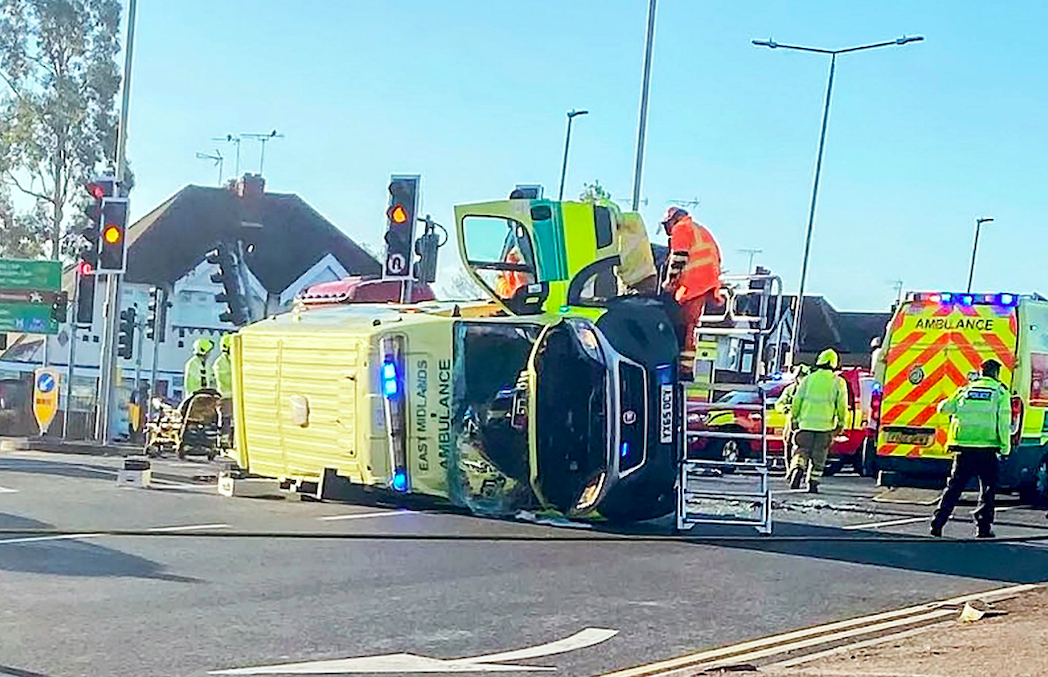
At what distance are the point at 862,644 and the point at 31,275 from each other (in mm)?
32443

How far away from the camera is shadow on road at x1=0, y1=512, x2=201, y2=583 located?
10.5m

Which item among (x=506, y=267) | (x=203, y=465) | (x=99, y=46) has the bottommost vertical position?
(x=203, y=465)

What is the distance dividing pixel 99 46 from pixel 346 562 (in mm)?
40394

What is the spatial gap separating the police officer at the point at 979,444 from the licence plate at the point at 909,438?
16.4ft

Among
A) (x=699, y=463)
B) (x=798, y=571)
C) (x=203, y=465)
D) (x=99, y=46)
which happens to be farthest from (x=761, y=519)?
(x=99, y=46)

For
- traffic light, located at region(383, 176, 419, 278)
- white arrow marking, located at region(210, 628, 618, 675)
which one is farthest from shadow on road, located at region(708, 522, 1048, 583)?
traffic light, located at region(383, 176, 419, 278)

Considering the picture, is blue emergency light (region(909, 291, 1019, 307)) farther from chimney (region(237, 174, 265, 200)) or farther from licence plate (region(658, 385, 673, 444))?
chimney (region(237, 174, 265, 200))

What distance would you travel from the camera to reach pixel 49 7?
48.1m

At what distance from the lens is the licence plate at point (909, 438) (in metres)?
19.7

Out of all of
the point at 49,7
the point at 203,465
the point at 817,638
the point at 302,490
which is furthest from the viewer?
the point at 49,7

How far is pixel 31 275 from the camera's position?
126ft

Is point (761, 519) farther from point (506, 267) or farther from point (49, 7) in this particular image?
point (49, 7)

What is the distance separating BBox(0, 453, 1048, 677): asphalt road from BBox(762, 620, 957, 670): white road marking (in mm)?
623

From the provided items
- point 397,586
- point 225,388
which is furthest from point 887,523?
point 225,388
